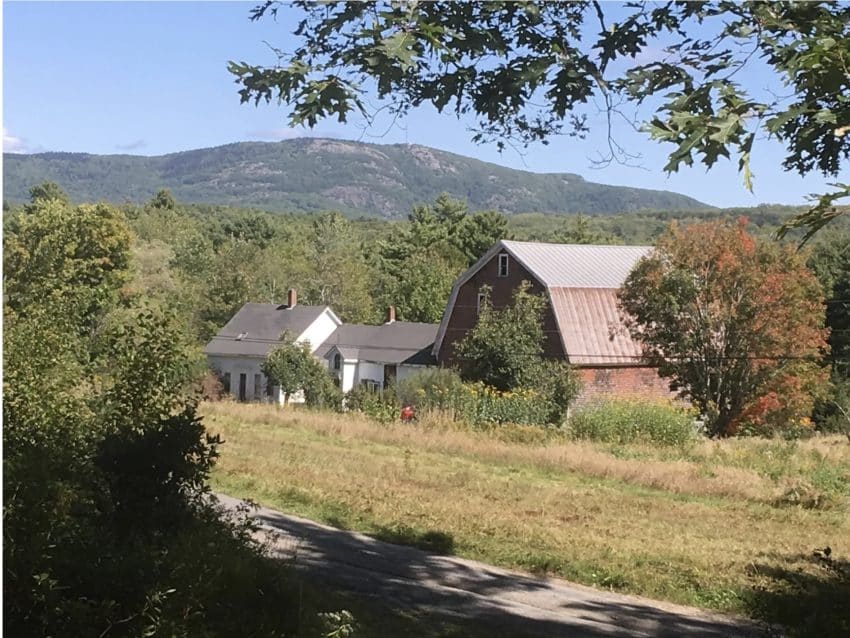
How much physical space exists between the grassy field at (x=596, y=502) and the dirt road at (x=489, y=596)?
481mm

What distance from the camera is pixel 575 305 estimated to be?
116 ft

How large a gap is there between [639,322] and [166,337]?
25.3m

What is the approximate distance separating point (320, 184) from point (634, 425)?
1304 centimetres

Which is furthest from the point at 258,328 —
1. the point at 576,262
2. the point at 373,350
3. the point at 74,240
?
the point at 576,262

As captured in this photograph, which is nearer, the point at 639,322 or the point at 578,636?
the point at 578,636

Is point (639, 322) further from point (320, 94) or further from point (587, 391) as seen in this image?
point (320, 94)

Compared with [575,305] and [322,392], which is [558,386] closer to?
[575,305]

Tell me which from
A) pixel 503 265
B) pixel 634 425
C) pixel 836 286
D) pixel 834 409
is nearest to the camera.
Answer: pixel 634 425

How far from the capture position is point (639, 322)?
3147cm

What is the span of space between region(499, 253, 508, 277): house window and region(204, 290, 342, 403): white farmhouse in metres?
12.6

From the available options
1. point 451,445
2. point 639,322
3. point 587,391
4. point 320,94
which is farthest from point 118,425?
point 587,391

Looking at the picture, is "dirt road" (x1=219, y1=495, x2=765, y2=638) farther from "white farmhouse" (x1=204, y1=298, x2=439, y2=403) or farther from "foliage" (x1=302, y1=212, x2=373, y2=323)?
"foliage" (x1=302, y1=212, x2=373, y2=323)

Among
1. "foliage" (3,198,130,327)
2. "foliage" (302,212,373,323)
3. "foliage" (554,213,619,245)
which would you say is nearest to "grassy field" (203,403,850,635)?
"foliage" (3,198,130,327)

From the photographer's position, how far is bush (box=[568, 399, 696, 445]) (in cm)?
2666
